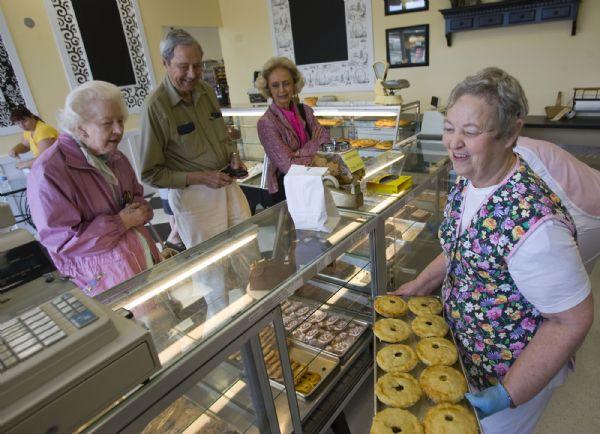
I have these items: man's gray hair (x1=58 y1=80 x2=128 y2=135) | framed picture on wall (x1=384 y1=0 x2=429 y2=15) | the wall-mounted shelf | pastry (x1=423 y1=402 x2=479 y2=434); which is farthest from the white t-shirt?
framed picture on wall (x1=384 y1=0 x2=429 y2=15)

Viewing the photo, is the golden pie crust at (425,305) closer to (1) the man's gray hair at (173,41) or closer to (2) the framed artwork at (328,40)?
(1) the man's gray hair at (173,41)

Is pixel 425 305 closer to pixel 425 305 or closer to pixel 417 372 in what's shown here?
pixel 425 305

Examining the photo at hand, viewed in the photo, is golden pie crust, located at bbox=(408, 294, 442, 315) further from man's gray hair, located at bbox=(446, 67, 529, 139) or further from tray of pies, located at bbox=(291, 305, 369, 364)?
man's gray hair, located at bbox=(446, 67, 529, 139)

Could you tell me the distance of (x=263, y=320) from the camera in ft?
4.13

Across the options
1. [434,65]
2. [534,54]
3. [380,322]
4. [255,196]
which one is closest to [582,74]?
[534,54]

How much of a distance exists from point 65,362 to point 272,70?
2449 mm

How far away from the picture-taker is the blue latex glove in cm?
113

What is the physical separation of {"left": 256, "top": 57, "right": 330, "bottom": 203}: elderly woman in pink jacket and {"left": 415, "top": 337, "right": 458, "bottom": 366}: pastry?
167 cm

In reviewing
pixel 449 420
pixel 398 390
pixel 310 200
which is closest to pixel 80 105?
pixel 310 200

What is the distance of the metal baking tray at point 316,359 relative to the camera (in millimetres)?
1917

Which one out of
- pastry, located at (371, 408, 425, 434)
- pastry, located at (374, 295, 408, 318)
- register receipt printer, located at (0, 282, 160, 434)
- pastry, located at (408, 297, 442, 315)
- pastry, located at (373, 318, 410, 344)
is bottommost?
pastry, located at (371, 408, 425, 434)

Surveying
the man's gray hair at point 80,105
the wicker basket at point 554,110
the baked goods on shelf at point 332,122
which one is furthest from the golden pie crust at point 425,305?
the wicker basket at point 554,110

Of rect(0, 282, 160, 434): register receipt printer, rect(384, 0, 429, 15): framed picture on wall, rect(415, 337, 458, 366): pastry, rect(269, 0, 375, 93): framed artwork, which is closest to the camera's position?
rect(0, 282, 160, 434): register receipt printer

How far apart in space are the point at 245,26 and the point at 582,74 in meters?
5.61
